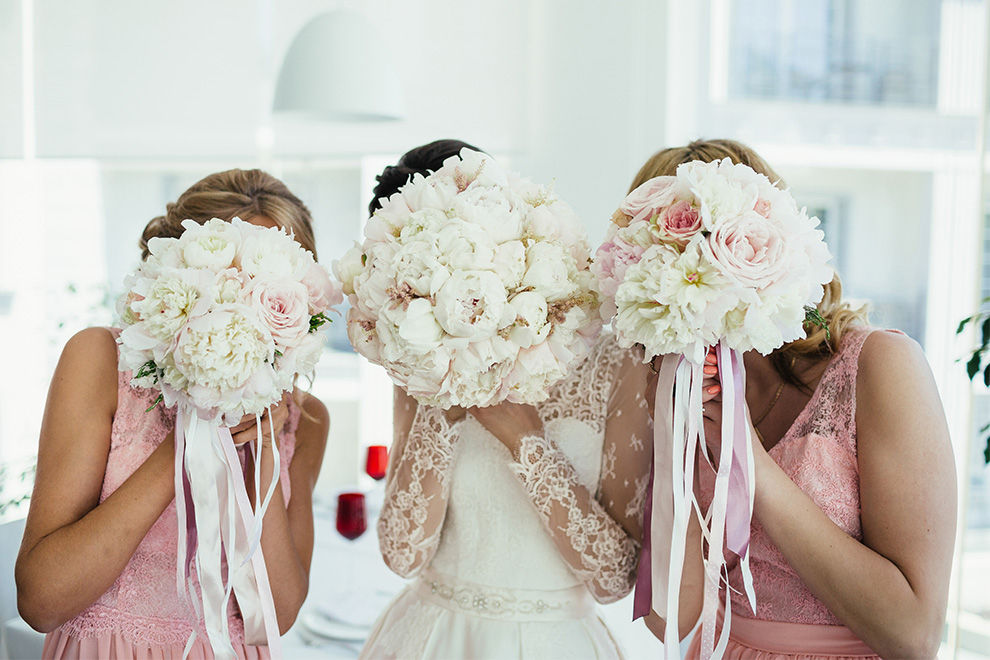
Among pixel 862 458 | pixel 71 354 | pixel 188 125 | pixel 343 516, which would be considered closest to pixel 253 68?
pixel 188 125

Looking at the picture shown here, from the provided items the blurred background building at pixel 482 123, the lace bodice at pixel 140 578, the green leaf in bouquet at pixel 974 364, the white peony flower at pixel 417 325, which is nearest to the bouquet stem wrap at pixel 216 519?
the lace bodice at pixel 140 578

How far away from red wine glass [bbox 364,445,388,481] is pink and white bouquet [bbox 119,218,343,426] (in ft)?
5.84

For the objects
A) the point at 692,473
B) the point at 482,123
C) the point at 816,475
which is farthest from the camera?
the point at 482,123

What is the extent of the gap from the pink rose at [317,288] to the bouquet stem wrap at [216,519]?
9.4 inches

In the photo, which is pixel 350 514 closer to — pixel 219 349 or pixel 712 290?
pixel 219 349

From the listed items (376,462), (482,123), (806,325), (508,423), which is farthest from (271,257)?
(482,123)

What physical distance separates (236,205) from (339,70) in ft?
5.50

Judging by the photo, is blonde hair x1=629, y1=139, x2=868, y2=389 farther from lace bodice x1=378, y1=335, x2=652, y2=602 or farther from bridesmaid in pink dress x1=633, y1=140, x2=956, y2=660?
lace bodice x1=378, y1=335, x2=652, y2=602

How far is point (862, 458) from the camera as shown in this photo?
1.53 meters

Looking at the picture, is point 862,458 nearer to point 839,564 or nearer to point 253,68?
point 839,564

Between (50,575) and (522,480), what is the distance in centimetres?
86

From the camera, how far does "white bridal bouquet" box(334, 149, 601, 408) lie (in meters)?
1.37

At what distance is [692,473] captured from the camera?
1448 millimetres

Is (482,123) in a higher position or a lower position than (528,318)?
higher
